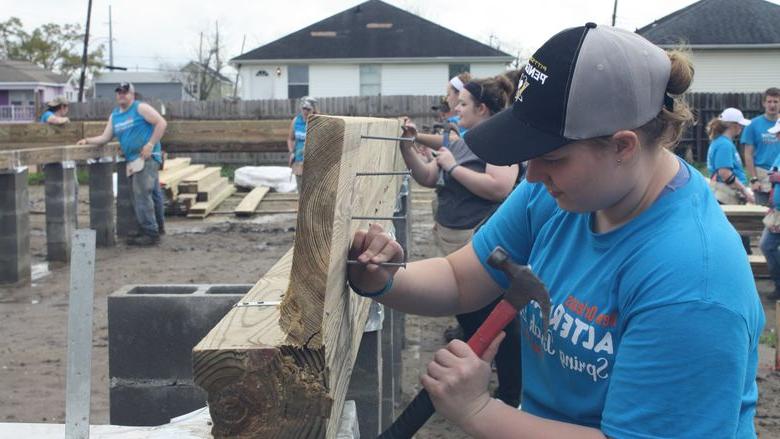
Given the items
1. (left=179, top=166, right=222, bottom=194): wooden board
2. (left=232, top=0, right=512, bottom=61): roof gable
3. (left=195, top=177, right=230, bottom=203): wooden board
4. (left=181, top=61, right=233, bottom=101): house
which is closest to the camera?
(left=179, top=166, right=222, bottom=194): wooden board

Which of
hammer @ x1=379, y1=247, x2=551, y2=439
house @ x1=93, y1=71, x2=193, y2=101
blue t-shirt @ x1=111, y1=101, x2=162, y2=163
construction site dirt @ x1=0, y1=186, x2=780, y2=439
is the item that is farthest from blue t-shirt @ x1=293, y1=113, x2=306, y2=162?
house @ x1=93, y1=71, x2=193, y2=101

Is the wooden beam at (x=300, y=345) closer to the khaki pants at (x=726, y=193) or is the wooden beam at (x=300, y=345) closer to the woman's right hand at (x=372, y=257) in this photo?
the woman's right hand at (x=372, y=257)

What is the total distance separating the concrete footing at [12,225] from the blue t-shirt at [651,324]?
9.00m

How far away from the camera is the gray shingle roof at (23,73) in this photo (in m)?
57.8

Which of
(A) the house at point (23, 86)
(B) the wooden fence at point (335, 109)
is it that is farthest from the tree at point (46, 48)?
(B) the wooden fence at point (335, 109)

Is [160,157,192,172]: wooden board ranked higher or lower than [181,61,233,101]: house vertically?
lower

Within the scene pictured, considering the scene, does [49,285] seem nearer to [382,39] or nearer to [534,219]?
[534,219]

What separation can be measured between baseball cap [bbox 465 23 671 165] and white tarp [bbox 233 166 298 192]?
60.9ft

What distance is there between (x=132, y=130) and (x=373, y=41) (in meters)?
27.6

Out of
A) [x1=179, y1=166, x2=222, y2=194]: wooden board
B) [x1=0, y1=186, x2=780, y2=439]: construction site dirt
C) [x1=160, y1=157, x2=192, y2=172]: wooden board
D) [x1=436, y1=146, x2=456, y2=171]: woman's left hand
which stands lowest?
[x1=0, y1=186, x2=780, y2=439]: construction site dirt

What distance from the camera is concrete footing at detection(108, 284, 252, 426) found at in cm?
417

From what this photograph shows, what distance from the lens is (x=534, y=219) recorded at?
7.85ft

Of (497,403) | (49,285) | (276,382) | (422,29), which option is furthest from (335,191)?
(422,29)

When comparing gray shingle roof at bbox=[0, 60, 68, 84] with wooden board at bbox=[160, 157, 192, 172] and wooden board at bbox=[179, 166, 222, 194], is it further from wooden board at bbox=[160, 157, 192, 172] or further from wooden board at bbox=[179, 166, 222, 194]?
wooden board at bbox=[179, 166, 222, 194]
